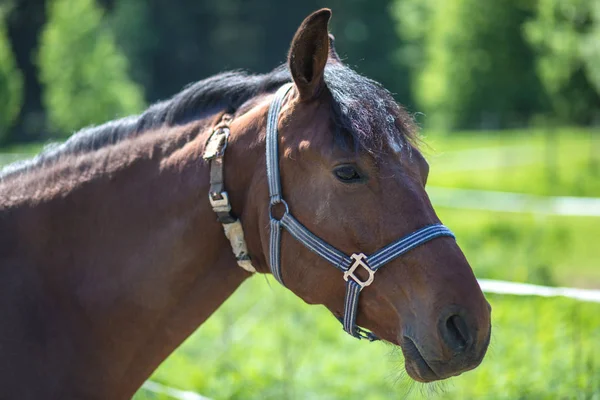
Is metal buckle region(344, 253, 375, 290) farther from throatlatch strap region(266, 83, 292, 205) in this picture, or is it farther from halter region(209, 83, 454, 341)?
throatlatch strap region(266, 83, 292, 205)

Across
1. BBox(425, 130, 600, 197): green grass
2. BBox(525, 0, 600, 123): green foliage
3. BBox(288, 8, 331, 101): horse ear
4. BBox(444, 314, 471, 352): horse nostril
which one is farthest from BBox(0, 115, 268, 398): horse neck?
BBox(425, 130, 600, 197): green grass

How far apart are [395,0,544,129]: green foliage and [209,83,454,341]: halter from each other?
10517mm

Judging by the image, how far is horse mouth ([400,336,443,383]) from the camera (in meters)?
2.12

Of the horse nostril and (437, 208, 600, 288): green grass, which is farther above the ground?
the horse nostril

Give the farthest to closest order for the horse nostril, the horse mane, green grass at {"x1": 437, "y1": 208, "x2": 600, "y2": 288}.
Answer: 1. green grass at {"x1": 437, "y1": 208, "x2": 600, "y2": 288}
2. the horse mane
3. the horse nostril

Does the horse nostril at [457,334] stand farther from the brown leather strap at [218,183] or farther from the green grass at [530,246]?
the green grass at [530,246]

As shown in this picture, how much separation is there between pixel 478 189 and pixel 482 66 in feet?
12.1

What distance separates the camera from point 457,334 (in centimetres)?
210

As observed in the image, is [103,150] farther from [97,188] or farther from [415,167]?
[415,167]

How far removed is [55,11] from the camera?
20469mm

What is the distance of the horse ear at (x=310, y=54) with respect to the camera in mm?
2256

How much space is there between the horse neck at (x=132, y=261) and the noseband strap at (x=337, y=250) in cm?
13

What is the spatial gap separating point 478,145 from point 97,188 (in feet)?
98.5

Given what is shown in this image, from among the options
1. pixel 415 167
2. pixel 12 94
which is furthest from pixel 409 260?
pixel 12 94
